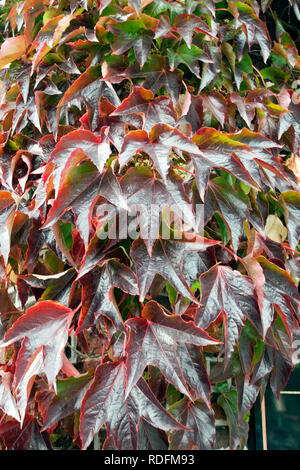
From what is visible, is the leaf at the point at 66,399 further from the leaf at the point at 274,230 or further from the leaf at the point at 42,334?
the leaf at the point at 274,230

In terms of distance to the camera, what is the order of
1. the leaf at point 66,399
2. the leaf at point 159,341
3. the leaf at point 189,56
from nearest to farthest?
the leaf at point 159,341
the leaf at point 66,399
the leaf at point 189,56

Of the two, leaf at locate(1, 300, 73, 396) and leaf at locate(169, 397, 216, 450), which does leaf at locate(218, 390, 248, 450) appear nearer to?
leaf at locate(169, 397, 216, 450)

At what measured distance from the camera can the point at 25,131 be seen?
45.8 inches

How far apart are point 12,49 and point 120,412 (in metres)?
0.82

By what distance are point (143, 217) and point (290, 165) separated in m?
0.62

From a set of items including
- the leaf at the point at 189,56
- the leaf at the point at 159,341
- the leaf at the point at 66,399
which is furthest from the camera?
the leaf at the point at 189,56

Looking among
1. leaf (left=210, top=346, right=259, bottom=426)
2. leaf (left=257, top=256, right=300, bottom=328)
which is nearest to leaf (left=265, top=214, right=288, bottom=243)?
leaf (left=257, top=256, right=300, bottom=328)

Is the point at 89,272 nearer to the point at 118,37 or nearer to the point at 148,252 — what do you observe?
the point at 148,252

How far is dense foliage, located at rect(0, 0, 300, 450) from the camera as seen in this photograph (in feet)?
2.38

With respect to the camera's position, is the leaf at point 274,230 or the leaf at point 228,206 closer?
the leaf at point 228,206

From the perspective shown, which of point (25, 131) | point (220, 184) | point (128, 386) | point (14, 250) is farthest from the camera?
point (25, 131)

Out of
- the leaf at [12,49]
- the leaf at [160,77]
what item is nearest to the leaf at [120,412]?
the leaf at [160,77]

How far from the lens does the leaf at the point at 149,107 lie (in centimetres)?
81
